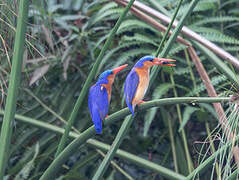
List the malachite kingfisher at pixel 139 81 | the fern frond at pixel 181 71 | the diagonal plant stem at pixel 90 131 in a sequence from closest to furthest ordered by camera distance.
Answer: the diagonal plant stem at pixel 90 131 → the malachite kingfisher at pixel 139 81 → the fern frond at pixel 181 71

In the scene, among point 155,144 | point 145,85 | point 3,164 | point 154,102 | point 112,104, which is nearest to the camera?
point 154,102


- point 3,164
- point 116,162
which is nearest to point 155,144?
point 116,162

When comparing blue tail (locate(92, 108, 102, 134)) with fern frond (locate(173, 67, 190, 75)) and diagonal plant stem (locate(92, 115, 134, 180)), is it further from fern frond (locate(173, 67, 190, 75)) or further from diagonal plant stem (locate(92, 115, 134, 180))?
fern frond (locate(173, 67, 190, 75))

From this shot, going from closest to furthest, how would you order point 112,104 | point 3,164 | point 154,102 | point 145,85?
1. point 154,102
2. point 3,164
3. point 145,85
4. point 112,104

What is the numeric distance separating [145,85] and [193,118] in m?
0.92

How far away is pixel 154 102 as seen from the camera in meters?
0.77

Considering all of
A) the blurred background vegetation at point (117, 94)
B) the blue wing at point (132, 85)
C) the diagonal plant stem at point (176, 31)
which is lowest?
the blurred background vegetation at point (117, 94)

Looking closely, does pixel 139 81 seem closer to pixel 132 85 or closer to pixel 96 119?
pixel 132 85

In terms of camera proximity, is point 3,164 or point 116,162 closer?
point 3,164

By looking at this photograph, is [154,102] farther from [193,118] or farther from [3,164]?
[193,118]

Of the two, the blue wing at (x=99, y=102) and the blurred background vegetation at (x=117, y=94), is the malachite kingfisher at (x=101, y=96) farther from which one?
the blurred background vegetation at (x=117, y=94)

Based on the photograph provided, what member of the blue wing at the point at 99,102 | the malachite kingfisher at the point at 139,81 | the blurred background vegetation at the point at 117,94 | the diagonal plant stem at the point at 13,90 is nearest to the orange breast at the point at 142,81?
the malachite kingfisher at the point at 139,81

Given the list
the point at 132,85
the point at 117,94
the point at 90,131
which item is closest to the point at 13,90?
the point at 90,131

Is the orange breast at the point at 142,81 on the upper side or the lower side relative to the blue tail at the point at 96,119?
upper
